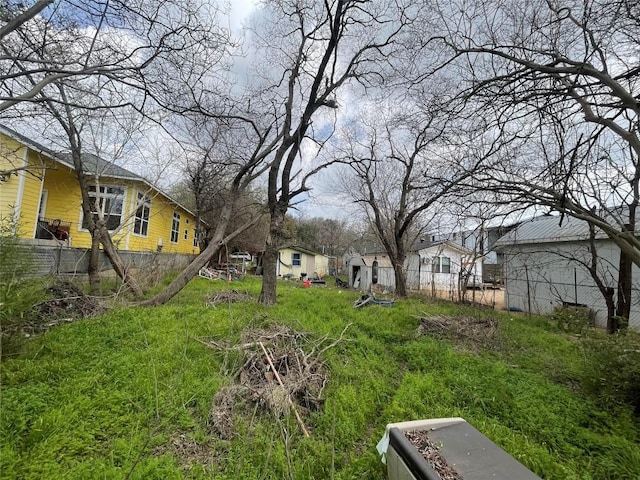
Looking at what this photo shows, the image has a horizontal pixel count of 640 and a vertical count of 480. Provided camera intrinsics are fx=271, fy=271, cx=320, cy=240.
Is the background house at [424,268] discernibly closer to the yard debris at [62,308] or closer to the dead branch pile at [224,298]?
the dead branch pile at [224,298]

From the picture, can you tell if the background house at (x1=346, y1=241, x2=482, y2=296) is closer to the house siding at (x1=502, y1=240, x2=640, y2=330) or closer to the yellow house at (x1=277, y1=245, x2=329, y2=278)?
the yellow house at (x1=277, y1=245, x2=329, y2=278)

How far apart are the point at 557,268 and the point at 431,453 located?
40.7ft

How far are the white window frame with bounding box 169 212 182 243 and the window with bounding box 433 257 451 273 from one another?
18055mm

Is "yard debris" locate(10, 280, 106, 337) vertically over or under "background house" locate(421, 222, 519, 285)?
under

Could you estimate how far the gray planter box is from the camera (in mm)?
1705

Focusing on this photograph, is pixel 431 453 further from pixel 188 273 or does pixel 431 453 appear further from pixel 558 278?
pixel 558 278

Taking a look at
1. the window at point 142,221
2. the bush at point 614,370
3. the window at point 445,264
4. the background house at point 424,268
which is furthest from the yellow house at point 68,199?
the window at point 445,264

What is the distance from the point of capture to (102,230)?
271 inches

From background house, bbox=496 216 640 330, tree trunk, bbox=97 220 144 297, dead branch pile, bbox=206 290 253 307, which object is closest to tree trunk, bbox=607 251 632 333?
background house, bbox=496 216 640 330

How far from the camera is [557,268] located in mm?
10773

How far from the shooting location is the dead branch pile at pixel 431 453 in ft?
5.56

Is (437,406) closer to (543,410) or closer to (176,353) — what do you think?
(543,410)

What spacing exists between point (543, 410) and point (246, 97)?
28.7 feet

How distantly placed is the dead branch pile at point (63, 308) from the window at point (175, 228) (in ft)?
38.7
